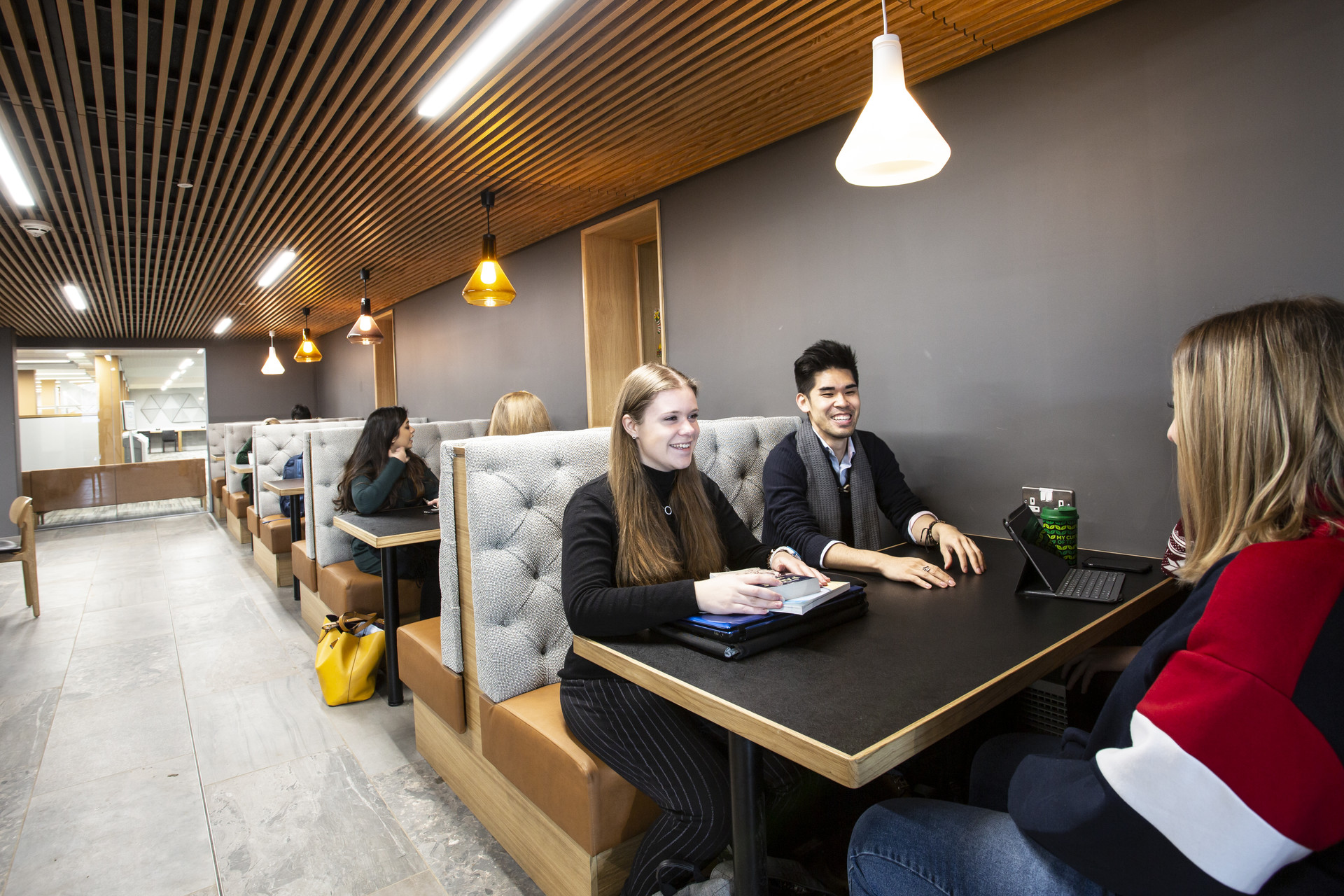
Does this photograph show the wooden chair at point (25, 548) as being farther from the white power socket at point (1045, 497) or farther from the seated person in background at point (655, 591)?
the white power socket at point (1045, 497)

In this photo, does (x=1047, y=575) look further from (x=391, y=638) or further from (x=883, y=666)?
(x=391, y=638)

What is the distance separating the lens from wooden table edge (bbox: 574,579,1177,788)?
85cm

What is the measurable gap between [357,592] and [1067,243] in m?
3.33

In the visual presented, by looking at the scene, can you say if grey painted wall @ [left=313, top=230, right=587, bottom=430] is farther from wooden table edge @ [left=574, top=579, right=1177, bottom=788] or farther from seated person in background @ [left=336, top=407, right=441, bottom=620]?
wooden table edge @ [left=574, top=579, right=1177, bottom=788]

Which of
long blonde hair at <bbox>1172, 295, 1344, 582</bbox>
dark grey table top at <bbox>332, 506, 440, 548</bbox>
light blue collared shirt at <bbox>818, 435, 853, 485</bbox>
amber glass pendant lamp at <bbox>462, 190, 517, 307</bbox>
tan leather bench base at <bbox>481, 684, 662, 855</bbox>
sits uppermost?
amber glass pendant lamp at <bbox>462, 190, 517, 307</bbox>

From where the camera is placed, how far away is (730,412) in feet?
12.9

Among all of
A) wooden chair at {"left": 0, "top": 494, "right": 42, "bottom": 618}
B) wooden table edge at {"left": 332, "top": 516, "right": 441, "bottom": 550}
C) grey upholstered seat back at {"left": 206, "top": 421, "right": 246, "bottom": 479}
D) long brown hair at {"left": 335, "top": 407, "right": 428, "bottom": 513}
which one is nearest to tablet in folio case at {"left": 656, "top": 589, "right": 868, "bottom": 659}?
wooden table edge at {"left": 332, "top": 516, "right": 441, "bottom": 550}

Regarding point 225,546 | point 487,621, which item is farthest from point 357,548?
point 225,546

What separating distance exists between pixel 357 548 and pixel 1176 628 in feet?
11.1

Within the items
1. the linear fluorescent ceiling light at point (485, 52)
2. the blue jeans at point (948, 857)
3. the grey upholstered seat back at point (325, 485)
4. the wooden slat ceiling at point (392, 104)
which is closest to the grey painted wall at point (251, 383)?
the wooden slat ceiling at point (392, 104)

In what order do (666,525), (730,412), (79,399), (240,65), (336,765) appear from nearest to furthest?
1. (666,525)
2. (336,765)
3. (240,65)
4. (730,412)
5. (79,399)

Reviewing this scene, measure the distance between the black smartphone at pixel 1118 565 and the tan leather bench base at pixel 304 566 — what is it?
3.59 m

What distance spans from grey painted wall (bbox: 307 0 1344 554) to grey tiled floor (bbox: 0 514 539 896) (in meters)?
2.31

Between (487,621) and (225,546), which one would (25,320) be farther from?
(487,621)
